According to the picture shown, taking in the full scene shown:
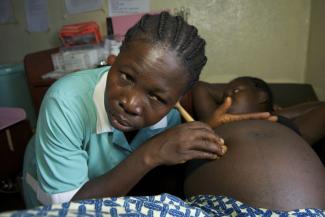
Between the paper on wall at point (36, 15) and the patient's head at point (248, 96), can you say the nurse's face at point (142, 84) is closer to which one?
the patient's head at point (248, 96)

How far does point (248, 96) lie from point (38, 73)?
1201 millimetres

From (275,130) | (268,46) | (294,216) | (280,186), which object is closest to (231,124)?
(275,130)

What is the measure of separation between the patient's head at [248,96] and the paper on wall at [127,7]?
0.94m

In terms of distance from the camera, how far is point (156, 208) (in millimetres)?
620

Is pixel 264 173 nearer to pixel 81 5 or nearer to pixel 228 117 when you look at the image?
pixel 228 117

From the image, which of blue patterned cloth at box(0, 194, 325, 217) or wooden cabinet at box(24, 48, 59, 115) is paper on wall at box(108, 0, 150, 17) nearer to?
wooden cabinet at box(24, 48, 59, 115)

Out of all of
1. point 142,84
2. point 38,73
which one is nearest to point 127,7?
point 38,73

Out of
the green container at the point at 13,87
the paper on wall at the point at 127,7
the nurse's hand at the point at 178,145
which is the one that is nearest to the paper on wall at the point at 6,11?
the green container at the point at 13,87

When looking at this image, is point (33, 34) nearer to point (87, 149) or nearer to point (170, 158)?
point (87, 149)

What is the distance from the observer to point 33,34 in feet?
7.36

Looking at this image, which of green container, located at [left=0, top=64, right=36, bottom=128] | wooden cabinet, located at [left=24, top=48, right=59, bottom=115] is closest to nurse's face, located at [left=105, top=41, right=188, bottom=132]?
wooden cabinet, located at [left=24, top=48, right=59, bottom=115]

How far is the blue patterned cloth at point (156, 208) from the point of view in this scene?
1.67 ft

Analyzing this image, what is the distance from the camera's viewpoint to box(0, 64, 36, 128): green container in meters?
2.11

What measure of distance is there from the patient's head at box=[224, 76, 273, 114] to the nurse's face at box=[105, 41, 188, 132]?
1.65ft
